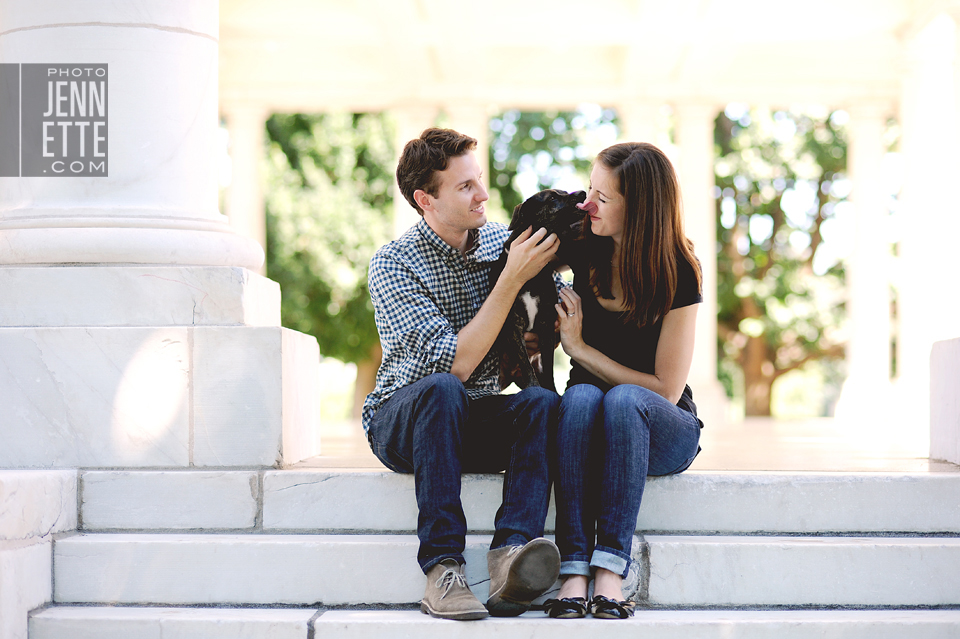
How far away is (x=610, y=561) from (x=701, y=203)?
1129cm

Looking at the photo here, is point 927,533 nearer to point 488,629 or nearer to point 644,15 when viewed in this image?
point 488,629

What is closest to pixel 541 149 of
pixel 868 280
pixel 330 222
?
pixel 330 222

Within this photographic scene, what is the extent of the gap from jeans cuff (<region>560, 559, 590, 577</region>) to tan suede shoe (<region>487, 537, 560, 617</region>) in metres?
0.16

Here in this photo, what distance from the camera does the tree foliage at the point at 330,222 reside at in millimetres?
20562

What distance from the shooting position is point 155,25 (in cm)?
509

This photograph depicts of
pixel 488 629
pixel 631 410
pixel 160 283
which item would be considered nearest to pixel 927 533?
pixel 631 410

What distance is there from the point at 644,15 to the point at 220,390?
9896 millimetres

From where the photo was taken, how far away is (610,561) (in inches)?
155

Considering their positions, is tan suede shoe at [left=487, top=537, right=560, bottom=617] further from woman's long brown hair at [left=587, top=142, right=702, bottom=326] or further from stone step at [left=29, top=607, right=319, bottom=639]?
woman's long brown hair at [left=587, top=142, right=702, bottom=326]

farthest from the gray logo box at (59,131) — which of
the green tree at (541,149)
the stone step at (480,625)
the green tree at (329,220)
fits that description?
the green tree at (541,149)

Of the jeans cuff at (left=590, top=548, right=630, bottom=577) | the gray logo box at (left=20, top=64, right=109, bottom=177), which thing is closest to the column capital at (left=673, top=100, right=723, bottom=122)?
the gray logo box at (left=20, top=64, right=109, bottom=177)

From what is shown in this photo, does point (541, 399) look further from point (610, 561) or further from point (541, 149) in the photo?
point (541, 149)

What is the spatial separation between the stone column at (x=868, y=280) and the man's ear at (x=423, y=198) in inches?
431

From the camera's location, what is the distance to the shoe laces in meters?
3.88
